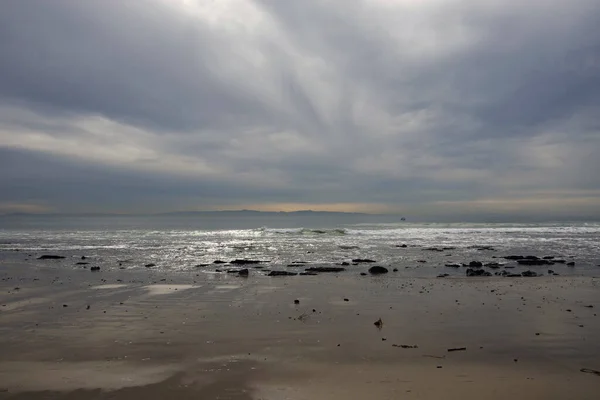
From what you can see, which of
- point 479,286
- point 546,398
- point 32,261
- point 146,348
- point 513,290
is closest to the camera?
point 546,398

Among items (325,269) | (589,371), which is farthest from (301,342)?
(325,269)

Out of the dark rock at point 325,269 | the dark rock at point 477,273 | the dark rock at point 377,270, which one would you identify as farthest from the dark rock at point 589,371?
the dark rock at point 325,269

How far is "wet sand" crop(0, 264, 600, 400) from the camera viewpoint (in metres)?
6.75

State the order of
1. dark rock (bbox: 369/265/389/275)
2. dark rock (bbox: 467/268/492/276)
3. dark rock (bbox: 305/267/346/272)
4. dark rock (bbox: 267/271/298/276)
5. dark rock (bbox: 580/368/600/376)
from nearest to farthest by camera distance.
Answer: dark rock (bbox: 580/368/600/376)
dark rock (bbox: 467/268/492/276)
dark rock (bbox: 267/271/298/276)
dark rock (bbox: 369/265/389/275)
dark rock (bbox: 305/267/346/272)

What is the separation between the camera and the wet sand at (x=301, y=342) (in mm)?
6746

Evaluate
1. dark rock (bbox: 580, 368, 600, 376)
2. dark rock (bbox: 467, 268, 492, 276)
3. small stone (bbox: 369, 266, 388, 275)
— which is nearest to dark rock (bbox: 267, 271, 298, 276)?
small stone (bbox: 369, 266, 388, 275)

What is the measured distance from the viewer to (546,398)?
6273 millimetres

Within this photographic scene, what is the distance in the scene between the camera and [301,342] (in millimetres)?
9109

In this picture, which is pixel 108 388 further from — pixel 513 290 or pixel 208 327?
pixel 513 290

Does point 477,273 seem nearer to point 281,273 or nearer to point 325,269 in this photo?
point 325,269

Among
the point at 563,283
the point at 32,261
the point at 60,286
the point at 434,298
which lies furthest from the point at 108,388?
the point at 32,261

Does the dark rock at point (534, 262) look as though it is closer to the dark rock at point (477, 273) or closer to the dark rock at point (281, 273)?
the dark rock at point (477, 273)

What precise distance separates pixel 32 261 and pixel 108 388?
79.3ft

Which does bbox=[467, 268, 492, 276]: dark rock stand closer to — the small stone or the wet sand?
the wet sand
